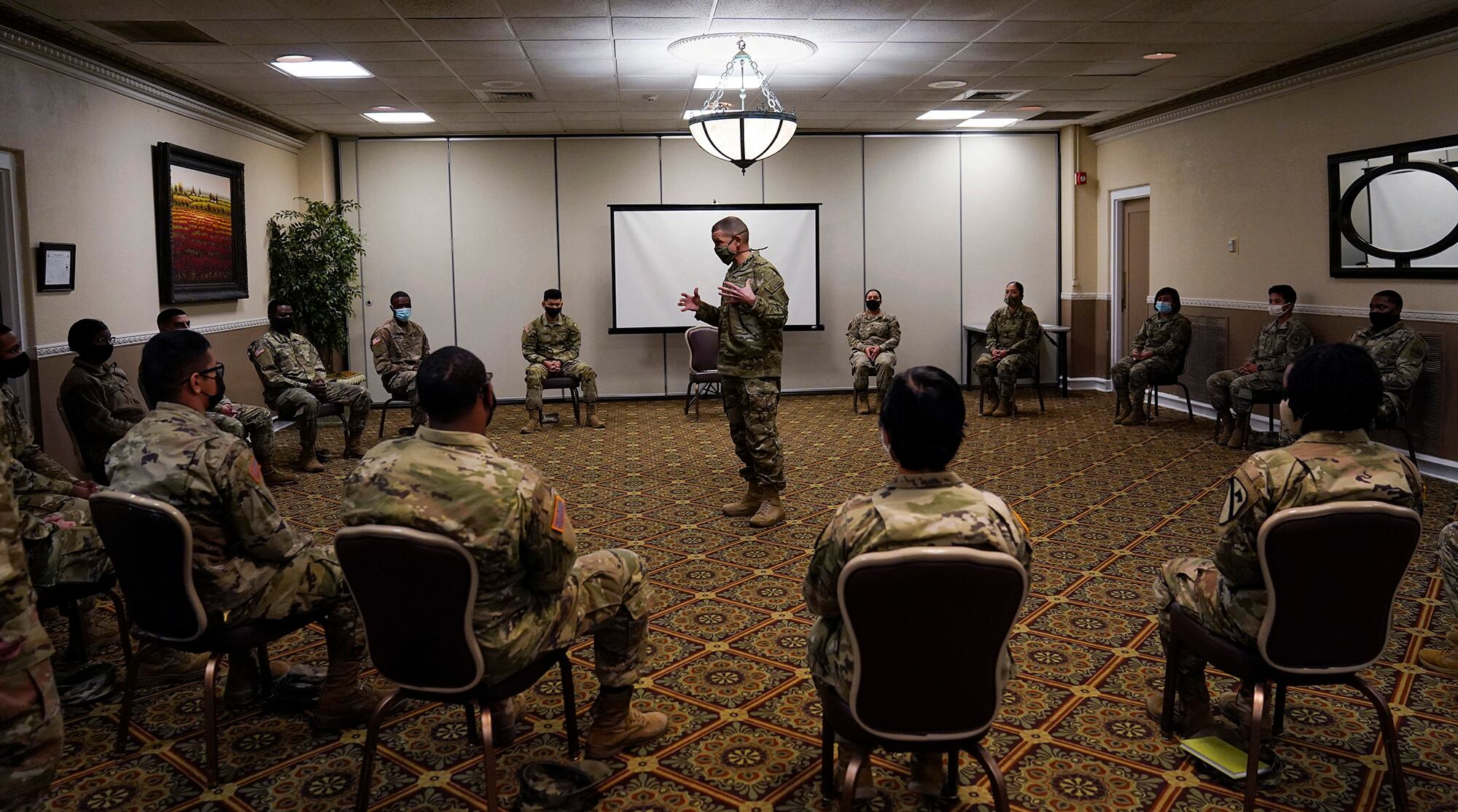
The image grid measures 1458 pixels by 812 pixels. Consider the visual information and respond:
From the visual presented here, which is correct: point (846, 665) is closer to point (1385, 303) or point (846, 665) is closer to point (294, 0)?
point (294, 0)

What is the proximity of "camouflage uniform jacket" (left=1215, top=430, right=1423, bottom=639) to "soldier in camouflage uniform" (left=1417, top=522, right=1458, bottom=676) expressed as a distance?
0.79 m

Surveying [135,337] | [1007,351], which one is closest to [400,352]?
[135,337]

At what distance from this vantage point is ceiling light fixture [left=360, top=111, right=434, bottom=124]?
384 inches

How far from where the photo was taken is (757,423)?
5539 millimetres

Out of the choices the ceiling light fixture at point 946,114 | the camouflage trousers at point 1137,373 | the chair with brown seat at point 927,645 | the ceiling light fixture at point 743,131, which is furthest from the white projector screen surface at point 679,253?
the chair with brown seat at point 927,645

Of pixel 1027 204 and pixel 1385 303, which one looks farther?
pixel 1027 204

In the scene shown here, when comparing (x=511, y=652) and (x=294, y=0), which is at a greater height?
(x=294, y=0)

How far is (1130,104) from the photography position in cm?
1001

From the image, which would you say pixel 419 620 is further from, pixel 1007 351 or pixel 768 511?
pixel 1007 351

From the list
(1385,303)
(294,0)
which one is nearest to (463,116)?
(294,0)

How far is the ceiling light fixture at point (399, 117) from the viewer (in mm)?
9758

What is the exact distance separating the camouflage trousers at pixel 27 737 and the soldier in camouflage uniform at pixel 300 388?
5876 mm

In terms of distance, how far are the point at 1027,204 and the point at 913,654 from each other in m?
10.6

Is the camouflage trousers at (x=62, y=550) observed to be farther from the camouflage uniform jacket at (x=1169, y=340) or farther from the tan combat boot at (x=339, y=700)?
the camouflage uniform jacket at (x=1169, y=340)
